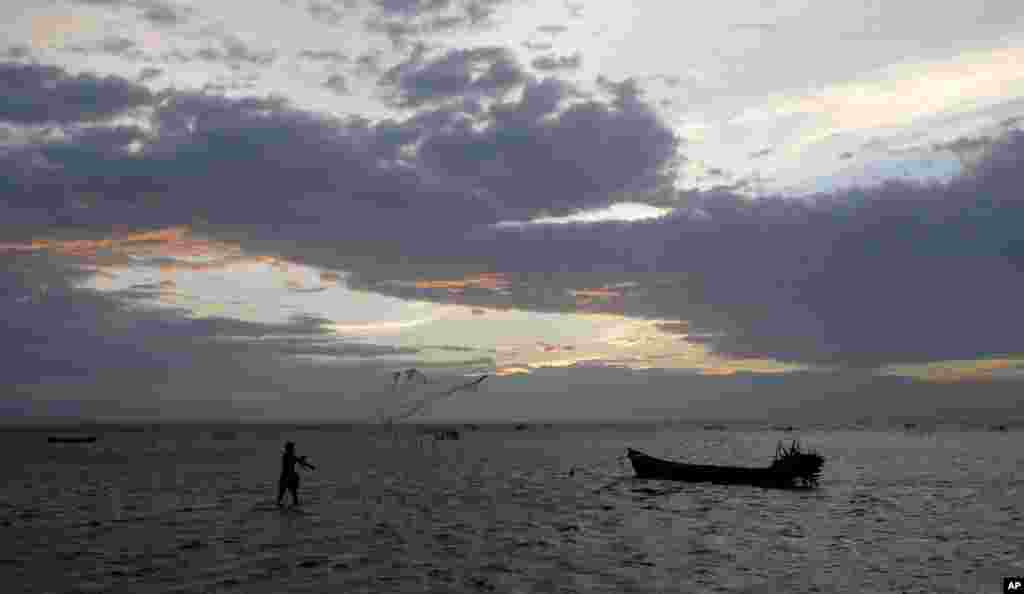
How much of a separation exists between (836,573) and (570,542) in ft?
33.2

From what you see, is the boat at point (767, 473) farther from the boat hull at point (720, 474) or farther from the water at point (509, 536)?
the water at point (509, 536)

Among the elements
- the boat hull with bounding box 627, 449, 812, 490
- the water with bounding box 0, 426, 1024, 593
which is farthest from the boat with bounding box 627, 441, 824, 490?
the water with bounding box 0, 426, 1024, 593

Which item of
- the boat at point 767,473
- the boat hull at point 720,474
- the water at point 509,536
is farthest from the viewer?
the boat hull at point 720,474

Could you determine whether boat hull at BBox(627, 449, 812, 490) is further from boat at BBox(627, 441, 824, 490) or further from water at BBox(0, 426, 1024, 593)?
water at BBox(0, 426, 1024, 593)

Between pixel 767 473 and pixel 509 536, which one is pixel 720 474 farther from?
pixel 509 536

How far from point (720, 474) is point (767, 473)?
11.3ft

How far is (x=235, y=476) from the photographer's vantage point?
6838 cm

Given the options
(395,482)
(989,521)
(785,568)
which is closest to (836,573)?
(785,568)

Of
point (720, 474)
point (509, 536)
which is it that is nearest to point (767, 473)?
point (720, 474)

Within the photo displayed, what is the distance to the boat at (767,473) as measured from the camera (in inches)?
2269

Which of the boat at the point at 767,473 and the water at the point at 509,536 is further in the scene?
the boat at the point at 767,473

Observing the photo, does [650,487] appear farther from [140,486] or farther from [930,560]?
[140,486]

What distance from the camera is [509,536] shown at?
110 feet

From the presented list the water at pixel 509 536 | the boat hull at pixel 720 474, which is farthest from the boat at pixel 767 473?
the water at pixel 509 536
